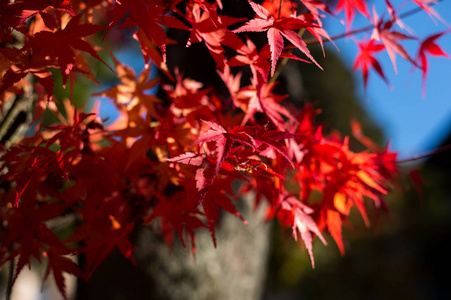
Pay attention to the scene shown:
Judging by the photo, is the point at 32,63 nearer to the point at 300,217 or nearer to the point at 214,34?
the point at 214,34

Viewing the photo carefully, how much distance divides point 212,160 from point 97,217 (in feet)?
1.08

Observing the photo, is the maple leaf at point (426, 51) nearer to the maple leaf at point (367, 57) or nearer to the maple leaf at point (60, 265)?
the maple leaf at point (367, 57)

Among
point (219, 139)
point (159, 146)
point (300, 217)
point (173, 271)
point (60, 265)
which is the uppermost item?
point (219, 139)

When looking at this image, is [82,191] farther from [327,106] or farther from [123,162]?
[327,106]

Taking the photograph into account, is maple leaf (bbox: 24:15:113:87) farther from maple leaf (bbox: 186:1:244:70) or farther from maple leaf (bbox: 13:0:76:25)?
maple leaf (bbox: 186:1:244:70)

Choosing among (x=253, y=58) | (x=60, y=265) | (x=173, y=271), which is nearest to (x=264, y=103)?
(x=253, y=58)

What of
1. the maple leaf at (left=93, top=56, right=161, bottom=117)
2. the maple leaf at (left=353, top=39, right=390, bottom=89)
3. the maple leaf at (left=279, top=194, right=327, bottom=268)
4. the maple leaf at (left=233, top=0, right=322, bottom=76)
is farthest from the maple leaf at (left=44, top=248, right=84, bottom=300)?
the maple leaf at (left=353, top=39, right=390, bottom=89)

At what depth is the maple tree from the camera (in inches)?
22.7

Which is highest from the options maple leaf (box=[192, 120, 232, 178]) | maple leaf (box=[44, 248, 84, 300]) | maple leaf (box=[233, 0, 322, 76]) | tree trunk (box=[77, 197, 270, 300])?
maple leaf (box=[233, 0, 322, 76])

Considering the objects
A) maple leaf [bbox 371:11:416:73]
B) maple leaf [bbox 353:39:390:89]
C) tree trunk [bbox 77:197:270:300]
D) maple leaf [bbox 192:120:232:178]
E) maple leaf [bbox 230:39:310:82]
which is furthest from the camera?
tree trunk [bbox 77:197:270:300]

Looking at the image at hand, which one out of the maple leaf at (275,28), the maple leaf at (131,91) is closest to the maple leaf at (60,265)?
the maple leaf at (131,91)

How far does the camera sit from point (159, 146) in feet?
2.35

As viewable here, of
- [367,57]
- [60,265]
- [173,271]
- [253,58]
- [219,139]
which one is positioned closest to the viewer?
[219,139]

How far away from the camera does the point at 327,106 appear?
956 centimetres
